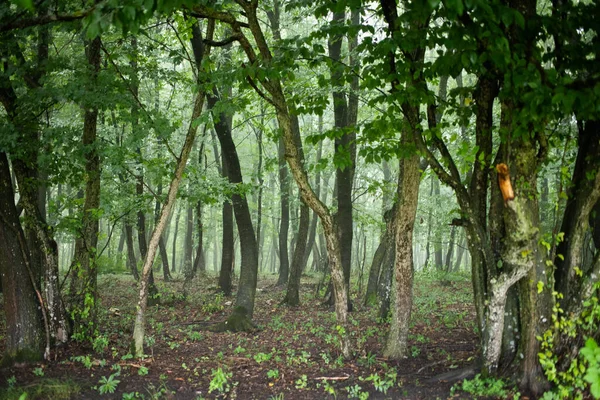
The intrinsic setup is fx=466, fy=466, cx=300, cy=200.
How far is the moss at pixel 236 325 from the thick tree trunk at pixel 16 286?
12.5 feet

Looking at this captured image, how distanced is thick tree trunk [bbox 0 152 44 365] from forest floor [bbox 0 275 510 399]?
1.17 ft

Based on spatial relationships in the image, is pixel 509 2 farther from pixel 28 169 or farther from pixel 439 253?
pixel 439 253

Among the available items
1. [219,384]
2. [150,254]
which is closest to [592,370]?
[219,384]

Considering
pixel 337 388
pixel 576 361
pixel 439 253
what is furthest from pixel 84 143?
pixel 439 253

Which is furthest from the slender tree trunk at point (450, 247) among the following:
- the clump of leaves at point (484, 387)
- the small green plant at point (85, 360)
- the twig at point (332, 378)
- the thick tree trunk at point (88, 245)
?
the small green plant at point (85, 360)

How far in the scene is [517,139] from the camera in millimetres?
5324

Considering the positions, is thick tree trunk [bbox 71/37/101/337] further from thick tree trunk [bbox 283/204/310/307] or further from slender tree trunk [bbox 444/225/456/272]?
slender tree trunk [bbox 444/225/456/272]

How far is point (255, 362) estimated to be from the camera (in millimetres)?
7359

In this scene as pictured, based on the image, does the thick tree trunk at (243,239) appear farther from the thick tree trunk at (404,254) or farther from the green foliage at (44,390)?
the green foliage at (44,390)

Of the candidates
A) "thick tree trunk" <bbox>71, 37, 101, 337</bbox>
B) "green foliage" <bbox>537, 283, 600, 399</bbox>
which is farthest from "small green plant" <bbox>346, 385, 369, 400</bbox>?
"thick tree trunk" <bbox>71, 37, 101, 337</bbox>

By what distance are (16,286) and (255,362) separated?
3.72 metres

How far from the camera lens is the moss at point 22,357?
657 cm

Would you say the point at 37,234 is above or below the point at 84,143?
below

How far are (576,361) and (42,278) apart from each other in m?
7.25
